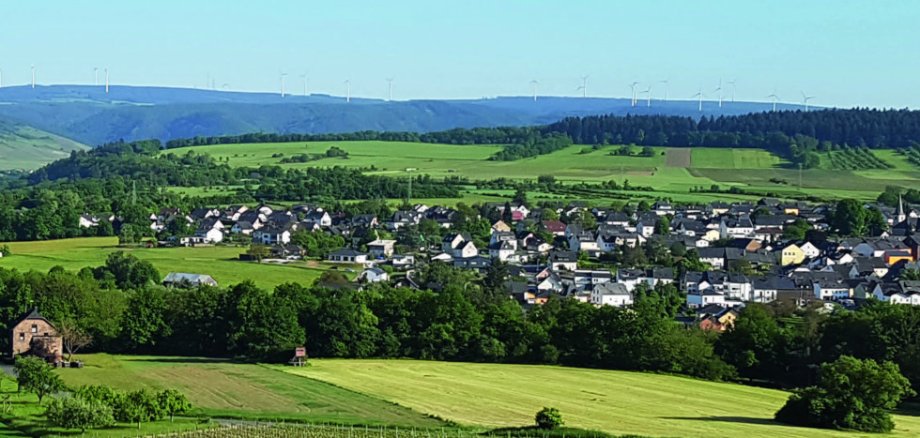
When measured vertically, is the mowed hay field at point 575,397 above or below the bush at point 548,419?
below

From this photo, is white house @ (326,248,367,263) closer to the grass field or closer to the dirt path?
the grass field

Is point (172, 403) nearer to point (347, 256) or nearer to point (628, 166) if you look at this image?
point (347, 256)

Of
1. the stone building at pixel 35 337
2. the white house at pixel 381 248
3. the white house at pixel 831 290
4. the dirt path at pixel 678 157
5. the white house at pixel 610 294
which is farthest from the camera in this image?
the dirt path at pixel 678 157

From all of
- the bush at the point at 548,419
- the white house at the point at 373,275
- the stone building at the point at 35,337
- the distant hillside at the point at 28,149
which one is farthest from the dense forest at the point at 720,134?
the bush at the point at 548,419

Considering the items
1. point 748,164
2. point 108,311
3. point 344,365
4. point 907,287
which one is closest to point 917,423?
point 344,365

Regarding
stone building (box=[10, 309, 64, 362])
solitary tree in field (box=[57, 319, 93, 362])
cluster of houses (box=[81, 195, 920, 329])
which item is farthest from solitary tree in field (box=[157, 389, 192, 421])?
cluster of houses (box=[81, 195, 920, 329])

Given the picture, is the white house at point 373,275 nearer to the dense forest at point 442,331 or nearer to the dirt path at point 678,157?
the dense forest at point 442,331

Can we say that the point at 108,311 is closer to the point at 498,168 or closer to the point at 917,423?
the point at 917,423
